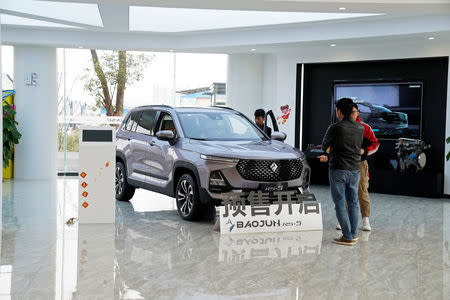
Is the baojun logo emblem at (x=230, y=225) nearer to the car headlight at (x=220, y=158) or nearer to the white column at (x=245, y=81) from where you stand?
the car headlight at (x=220, y=158)

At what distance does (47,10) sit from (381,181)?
7087mm

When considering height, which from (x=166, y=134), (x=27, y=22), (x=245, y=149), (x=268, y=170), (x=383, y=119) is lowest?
(x=268, y=170)

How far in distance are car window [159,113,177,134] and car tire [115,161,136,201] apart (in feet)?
3.84

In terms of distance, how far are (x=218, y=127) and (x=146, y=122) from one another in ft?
4.42

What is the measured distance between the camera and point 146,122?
9750 mm

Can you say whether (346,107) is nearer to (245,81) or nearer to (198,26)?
(198,26)

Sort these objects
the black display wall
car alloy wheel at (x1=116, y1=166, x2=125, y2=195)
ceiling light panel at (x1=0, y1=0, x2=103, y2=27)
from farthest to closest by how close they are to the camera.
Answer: the black display wall < ceiling light panel at (x1=0, y1=0, x2=103, y2=27) < car alloy wheel at (x1=116, y1=166, x2=125, y2=195)

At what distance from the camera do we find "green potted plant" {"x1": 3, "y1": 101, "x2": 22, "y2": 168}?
13.3m

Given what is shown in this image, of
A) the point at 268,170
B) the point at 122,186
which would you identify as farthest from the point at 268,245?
the point at 122,186

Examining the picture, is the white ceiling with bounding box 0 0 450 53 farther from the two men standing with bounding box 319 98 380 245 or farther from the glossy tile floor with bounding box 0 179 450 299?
the glossy tile floor with bounding box 0 179 450 299

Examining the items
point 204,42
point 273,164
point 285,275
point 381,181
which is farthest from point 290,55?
point 285,275

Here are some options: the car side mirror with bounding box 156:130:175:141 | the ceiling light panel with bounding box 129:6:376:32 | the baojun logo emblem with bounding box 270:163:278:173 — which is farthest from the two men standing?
the ceiling light panel with bounding box 129:6:376:32

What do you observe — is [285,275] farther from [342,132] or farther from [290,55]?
[290,55]

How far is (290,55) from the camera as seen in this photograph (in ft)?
45.9
